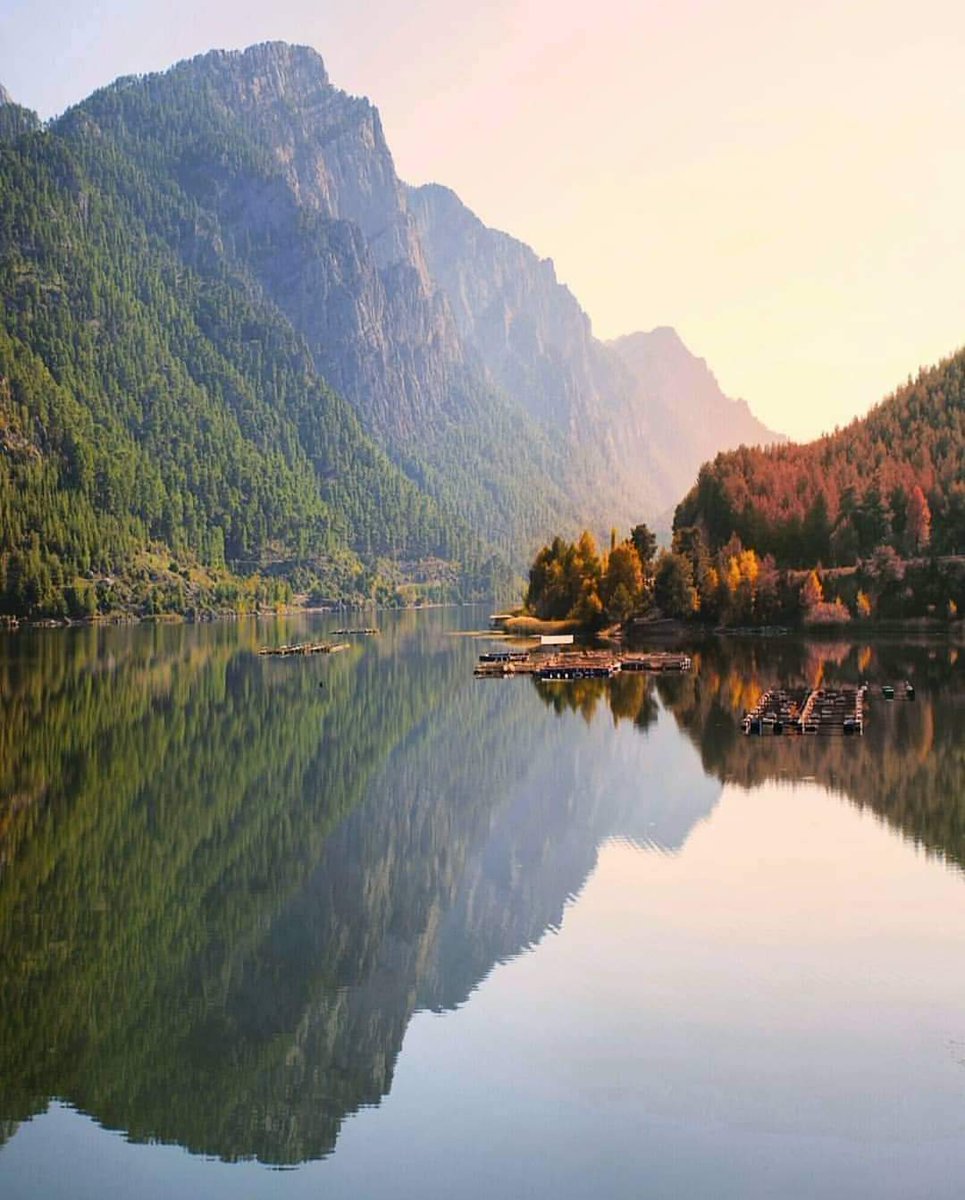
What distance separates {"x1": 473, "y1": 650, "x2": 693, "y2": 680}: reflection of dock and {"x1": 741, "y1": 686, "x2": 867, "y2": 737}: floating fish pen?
2628 cm

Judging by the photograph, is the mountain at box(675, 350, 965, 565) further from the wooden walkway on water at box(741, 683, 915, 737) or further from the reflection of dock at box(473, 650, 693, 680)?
the wooden walkway on water at box(741, 683, 915, 737)

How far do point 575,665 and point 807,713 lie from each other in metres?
44.1

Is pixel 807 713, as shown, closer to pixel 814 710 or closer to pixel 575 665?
pixel 814 710

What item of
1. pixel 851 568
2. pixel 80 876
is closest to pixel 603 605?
pixel 851 568

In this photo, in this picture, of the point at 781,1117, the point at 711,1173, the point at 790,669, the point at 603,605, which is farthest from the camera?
the point at 603,605

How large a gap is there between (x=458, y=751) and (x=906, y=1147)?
178ft

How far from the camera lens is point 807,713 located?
280 ft

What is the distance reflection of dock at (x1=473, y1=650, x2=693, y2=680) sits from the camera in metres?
124

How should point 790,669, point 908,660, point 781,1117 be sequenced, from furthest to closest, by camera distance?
1. point 908,660
2. point 790,669
3. point 781,1117

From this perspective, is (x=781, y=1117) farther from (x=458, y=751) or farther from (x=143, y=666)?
(x=143, y=666)

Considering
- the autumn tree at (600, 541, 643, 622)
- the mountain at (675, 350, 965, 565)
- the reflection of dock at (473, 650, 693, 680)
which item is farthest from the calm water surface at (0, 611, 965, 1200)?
the mountain at (675, 350, 965, 565)

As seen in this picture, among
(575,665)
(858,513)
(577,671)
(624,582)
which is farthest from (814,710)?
(858,513)

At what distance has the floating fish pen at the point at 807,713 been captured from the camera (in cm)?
7975

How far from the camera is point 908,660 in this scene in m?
130
